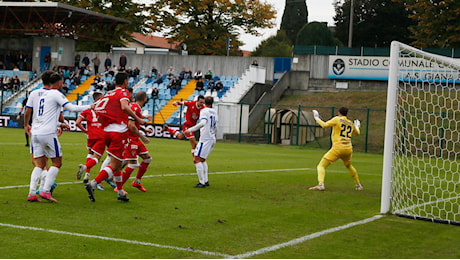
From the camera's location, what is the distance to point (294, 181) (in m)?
15.5

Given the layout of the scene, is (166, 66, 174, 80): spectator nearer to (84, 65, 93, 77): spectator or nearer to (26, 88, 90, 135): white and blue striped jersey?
(84, 65, 93, 77): spectator

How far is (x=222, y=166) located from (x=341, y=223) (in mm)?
9894

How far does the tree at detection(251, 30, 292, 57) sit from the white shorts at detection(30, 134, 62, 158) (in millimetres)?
68484

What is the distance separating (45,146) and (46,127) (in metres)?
0.33

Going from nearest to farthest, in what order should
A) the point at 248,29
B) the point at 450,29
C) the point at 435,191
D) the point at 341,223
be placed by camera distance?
the point at 341,223
the point at 435,191
the point at 450,29
the point at 248,29

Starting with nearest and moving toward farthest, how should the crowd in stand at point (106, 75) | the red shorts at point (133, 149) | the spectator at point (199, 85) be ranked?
the red shorts at point (133, 149), the spectator at point (199, 85), the crowd in stand at point (106, 75)

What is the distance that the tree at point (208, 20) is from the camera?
5994cm

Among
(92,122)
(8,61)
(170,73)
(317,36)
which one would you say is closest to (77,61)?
(8,61)

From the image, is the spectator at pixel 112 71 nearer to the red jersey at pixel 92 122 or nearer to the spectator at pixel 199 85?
the spectator at pixel 199 85

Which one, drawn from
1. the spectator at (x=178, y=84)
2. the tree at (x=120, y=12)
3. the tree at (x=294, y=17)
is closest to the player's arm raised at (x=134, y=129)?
the spectator at (x=178, y=84)

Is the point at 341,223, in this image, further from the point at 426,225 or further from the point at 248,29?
the point at 248,29

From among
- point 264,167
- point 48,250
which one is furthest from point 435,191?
point 48,250

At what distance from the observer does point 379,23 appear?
61438 millimetres

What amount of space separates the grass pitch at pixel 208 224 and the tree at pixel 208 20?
46537 mm
